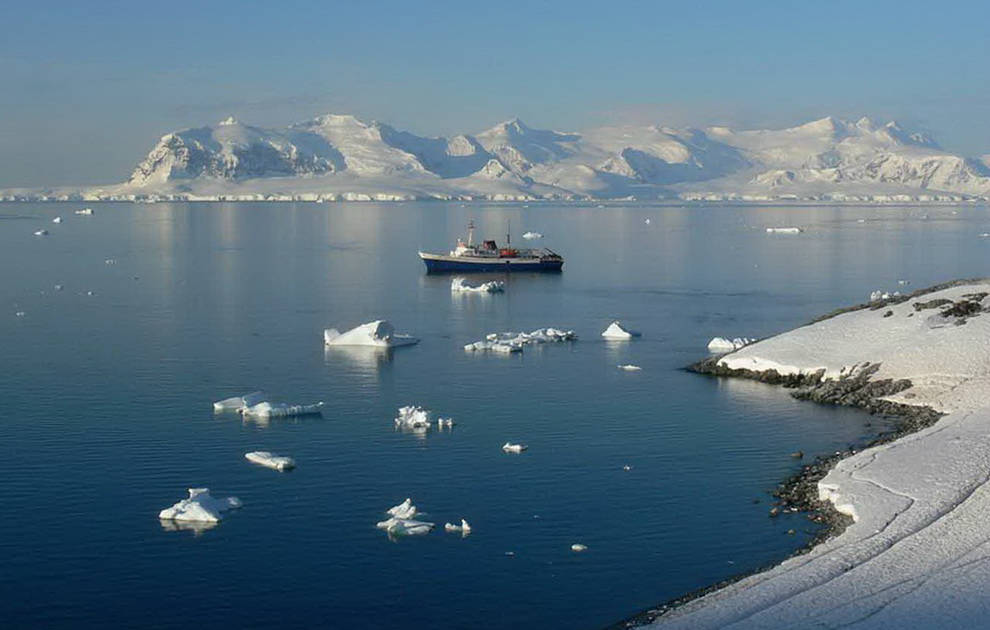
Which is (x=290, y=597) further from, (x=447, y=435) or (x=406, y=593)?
(x=447, y=435)

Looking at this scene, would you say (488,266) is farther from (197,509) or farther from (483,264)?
(197,509)

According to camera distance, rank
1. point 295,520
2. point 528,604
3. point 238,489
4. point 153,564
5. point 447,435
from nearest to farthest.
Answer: point 528,604, point 153,564, point 295,520, point 238,489, point 447,435

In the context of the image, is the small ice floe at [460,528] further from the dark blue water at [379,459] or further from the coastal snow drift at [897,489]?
the coastal snow drift at [897,489]

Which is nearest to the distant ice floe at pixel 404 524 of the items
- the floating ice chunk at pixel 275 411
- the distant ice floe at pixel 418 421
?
the distant ice floe at pixel 418 421

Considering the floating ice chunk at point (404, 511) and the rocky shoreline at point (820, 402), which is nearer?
the rocky shoreline at point (820, 402)

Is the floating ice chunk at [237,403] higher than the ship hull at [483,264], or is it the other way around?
the floating ice chunk at [237,403]

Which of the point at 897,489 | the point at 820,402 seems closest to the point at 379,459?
the point at 897,489

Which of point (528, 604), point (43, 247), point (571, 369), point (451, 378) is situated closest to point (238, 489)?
point (528, 604)

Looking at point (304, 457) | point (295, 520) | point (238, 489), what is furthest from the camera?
point (304, 457)
